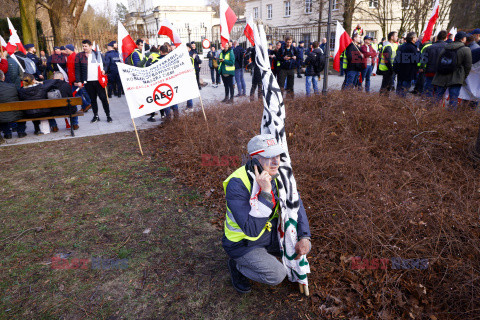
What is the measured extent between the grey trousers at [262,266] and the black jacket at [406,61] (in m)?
8.54

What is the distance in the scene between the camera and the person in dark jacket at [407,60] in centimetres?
889

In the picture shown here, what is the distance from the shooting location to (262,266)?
9.01ft

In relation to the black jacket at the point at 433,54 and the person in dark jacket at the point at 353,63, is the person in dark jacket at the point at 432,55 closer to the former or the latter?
the black jacket at the point at 433,54

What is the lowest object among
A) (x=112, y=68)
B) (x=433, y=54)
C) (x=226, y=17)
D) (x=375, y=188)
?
(x=375, y=188)

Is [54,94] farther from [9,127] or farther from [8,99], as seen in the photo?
[9,127]

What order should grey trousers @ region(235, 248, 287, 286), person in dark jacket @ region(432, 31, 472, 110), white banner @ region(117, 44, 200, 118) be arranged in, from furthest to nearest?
person in dark jacket @ region(432, 31, 472, 110), white banner @ region(117, 44, 200, 118), grey trousers @ region(235, 248, 287, 286)

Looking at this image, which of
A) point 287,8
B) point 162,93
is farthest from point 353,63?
point 287,8

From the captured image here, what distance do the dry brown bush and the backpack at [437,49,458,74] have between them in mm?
1329

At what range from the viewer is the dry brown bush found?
2771 millimetres

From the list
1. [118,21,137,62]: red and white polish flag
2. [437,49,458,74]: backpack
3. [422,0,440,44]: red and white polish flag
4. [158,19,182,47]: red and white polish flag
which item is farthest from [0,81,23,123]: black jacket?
[422,0,440,44]: red and white polish flag

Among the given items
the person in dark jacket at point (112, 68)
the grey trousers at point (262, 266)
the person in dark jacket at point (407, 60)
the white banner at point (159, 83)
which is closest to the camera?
the grey trousers at point (262, 266)

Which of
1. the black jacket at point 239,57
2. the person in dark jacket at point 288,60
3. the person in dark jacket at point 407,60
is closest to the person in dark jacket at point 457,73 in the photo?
the person in dark jacket at point 407,60

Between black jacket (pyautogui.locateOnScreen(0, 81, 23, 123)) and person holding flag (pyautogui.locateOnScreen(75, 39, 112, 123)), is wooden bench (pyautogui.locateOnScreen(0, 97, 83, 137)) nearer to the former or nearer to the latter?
black jacket (pyautogui.locateOnScreen(0, 81, 23, 123))

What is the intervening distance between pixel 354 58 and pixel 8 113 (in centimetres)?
978
